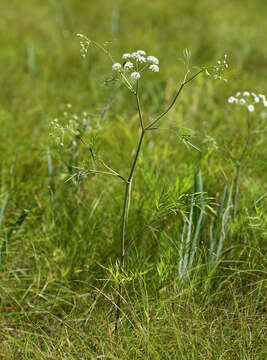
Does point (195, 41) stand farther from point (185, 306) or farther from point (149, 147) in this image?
point (185, 306)

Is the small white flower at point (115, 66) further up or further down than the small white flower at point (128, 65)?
further down


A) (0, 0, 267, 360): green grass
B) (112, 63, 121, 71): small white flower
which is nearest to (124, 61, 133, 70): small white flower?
(112, 63, 121, 71): small white flower

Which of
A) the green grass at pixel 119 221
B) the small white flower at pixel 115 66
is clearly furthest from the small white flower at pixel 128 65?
the green grass at pixel 119 221

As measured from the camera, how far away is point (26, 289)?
5.34 ft

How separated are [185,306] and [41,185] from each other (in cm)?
96

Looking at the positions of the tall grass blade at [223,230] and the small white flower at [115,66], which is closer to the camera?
the small white flower at [115,66]

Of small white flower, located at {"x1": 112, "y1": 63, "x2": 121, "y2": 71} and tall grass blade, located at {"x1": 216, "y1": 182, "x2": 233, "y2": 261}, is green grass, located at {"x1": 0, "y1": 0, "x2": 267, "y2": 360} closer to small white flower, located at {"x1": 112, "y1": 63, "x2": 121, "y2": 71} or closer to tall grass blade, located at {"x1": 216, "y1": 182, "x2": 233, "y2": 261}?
tall grass blade, located at {"x1": 216, "y1": 182, "x2": 233, "y2": 261}

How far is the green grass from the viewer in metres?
1.31

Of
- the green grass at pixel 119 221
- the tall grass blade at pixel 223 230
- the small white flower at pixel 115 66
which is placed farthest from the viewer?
the tall grass blade at pixel 223 230

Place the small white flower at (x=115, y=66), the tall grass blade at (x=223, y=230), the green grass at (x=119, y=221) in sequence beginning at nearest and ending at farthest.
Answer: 1. the small white flower at (x=115, y=66)
2. the green grass at (x=119, y=221)
3. the tall grass blade at (x=223, y=230)

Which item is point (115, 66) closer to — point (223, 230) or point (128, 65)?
point (128, 65)

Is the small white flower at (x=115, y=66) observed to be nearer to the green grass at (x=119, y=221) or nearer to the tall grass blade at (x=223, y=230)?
the green grass at (x=119, y=221)

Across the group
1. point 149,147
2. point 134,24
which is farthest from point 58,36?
point 149,147

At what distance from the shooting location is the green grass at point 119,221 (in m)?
1.31
